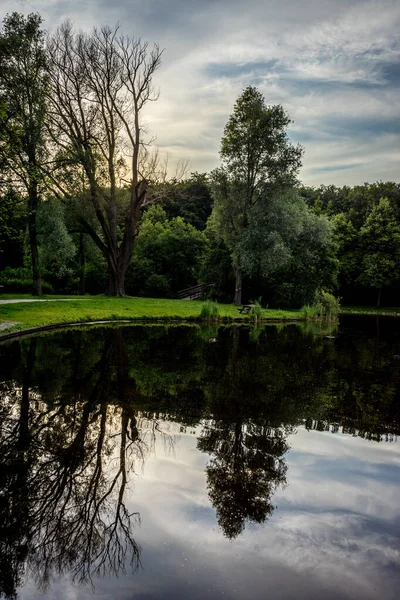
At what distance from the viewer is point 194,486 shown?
430cm

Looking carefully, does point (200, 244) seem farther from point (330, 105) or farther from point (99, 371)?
point (99, 371)

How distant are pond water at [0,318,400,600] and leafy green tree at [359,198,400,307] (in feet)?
138

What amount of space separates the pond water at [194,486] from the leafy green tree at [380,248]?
4221 centimetres

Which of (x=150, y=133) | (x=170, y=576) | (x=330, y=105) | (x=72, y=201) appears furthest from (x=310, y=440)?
(x=150, y=133)

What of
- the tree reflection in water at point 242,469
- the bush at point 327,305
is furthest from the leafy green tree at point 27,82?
the tree reflection in water at point 242,469

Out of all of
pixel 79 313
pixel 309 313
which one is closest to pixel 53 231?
pixel 79 313

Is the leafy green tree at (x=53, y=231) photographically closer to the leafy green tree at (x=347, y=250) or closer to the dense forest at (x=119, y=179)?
the dense forest at (x=119, y=179)

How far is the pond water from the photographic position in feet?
9.91

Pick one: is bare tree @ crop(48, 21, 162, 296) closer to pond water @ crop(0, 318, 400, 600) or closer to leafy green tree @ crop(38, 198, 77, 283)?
leafy green tree @ crop(38, 198, 77, 283)

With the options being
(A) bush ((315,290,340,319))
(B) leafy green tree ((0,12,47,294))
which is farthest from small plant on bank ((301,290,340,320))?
(B) leafy green tree ((0,12,47,294))

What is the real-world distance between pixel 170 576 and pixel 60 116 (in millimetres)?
32801

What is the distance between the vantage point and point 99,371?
8820mm

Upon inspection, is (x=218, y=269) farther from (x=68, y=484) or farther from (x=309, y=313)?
(x=68, y=484)

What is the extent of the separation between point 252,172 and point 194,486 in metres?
30.1
